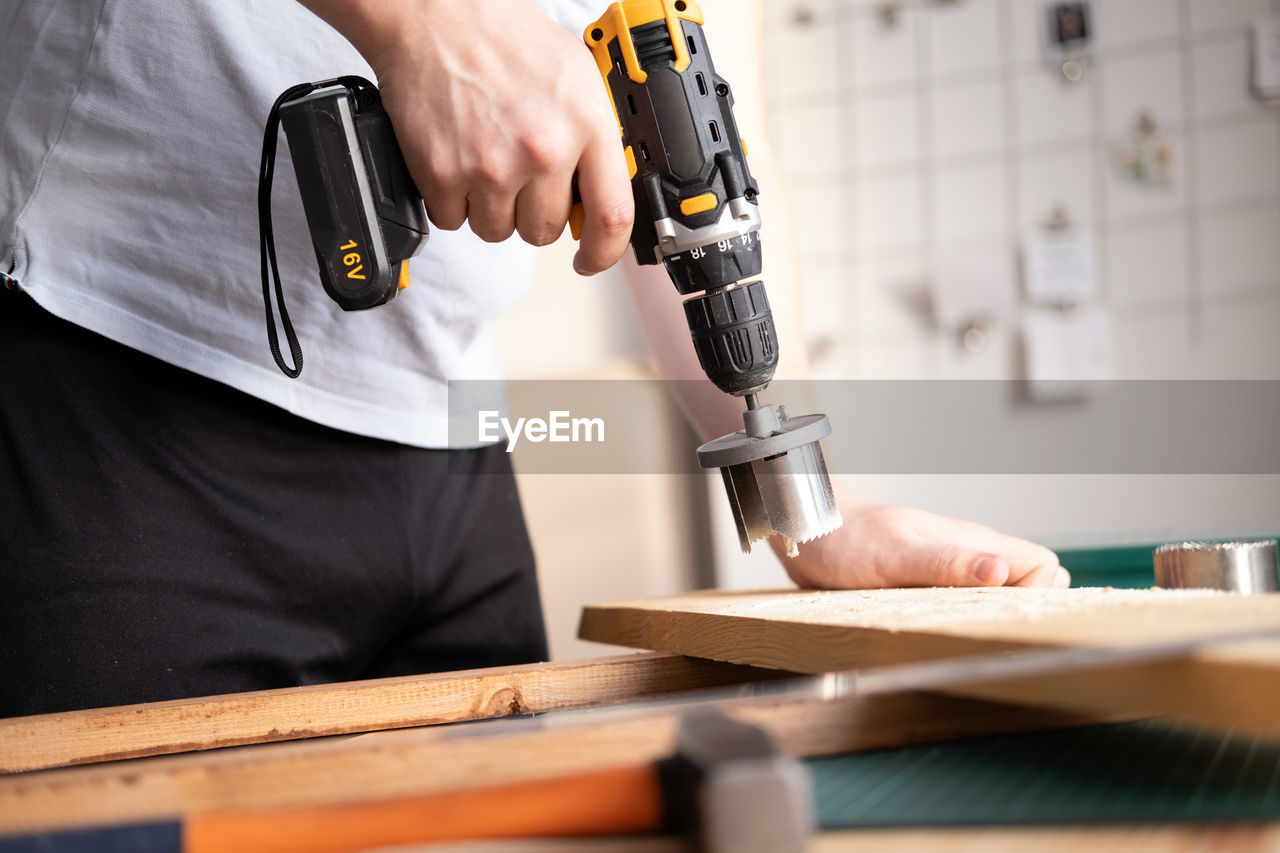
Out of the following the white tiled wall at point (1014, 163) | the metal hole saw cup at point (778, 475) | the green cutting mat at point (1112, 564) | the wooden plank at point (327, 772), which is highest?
the white tiled wall at point (1014, 163)

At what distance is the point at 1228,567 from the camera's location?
0.67 metres

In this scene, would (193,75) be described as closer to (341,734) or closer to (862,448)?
(341,734)

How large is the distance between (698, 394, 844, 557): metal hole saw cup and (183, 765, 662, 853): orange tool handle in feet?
1.34

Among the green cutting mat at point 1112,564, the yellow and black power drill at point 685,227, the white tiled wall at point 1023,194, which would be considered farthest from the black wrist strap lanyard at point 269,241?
the white tiled wall at point 1023,194

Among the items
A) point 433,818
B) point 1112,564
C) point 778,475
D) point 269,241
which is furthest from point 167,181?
point 1112,564

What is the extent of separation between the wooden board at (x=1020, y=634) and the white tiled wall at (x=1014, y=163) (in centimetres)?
183

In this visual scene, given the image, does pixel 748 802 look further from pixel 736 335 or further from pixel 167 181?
pixel 167 181

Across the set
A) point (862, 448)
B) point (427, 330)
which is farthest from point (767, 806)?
point (862, 448)

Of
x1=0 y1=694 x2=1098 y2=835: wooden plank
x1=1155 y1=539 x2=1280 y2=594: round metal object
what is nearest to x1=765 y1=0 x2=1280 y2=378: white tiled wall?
x1=1155 y1=539 x2=1280 y2=594: round metal object

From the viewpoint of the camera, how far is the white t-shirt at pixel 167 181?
73cm

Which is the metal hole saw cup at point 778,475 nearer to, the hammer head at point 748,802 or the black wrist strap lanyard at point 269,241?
the black wrist strap lanyard at point 269,241

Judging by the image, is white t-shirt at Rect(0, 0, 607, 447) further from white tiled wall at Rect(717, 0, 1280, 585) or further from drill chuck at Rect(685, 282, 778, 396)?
white tiled wall at Rect(717, 0, 1280, 585)

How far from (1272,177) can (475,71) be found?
226 centimetres

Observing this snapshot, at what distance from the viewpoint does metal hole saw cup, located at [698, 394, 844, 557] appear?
0.71 metres
